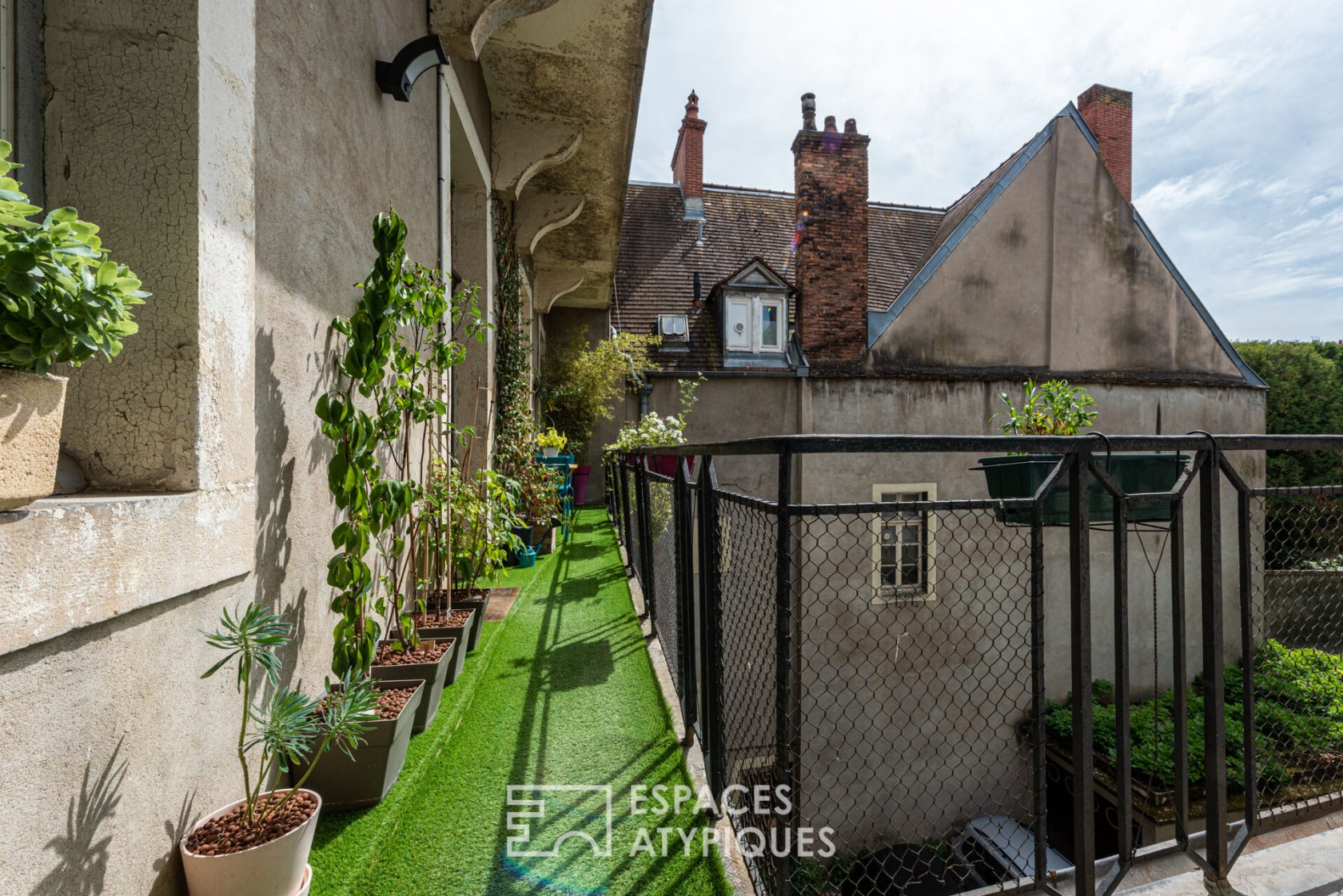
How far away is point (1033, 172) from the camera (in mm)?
9656

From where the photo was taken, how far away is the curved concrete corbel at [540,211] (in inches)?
224

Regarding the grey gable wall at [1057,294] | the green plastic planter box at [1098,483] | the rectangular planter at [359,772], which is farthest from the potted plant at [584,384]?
the rectangular planter at [359,772]

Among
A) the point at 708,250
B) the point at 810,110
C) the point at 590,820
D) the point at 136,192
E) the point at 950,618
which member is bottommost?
the point at 950,618

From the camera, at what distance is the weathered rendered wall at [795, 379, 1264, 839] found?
741 centimetres

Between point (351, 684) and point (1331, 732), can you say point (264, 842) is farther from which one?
point (1331, 732)

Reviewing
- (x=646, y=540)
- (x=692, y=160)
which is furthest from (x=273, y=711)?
(x=692, y=160)

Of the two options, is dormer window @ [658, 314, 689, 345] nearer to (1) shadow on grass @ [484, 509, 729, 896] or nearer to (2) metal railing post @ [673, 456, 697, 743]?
(1) shadow on grass @ [484, 509, 729, 896]

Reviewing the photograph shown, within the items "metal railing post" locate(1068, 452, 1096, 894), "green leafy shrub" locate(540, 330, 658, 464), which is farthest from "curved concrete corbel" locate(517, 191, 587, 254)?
"metal railing post" locate(1068, 452, 1096, 894)

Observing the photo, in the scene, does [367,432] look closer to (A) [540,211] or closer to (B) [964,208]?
(A) [540,211]

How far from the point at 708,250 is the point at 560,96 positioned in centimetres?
741

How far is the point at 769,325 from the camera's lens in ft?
31.6

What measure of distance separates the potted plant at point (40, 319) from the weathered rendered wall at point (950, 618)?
20.4 feet

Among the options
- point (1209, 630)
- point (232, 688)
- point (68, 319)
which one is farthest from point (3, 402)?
point (1209, 630)

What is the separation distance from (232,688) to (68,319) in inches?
37.3
